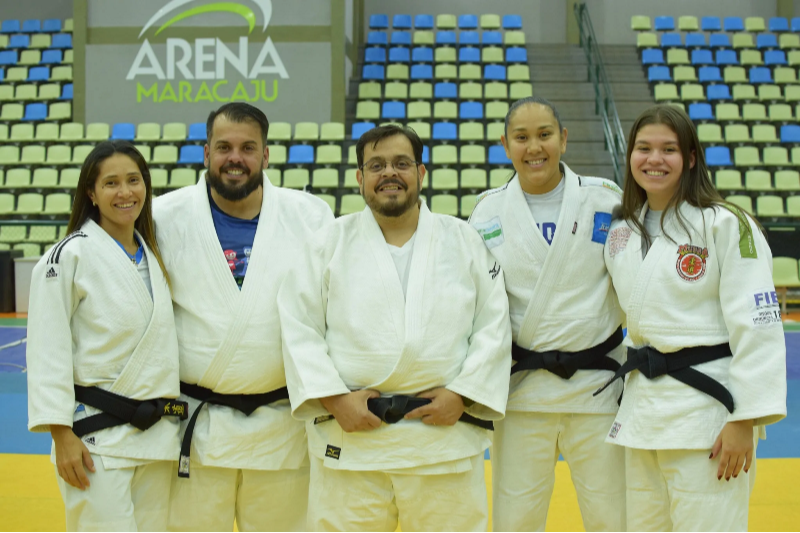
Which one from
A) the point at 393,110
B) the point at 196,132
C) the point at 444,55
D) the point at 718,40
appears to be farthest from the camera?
the point at 718,40

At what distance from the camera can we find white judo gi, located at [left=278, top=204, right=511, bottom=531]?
2.00 metres

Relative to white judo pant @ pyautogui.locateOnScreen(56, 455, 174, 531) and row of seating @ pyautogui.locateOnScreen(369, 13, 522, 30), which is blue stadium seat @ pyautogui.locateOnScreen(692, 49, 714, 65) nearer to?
row of seating @ pyautogui.locateOnScreen(369, 13, 522, 30)

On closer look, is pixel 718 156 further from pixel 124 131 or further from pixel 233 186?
pixel 233 186

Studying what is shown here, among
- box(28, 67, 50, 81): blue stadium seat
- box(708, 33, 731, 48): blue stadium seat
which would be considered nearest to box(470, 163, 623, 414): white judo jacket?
box(708, 33, 731, 48): blue stadium seat

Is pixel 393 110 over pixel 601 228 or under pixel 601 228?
over

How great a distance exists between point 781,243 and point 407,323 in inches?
305

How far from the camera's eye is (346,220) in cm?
221

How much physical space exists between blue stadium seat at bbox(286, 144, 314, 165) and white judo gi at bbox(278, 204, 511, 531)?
777cm

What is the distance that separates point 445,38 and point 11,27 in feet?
27.3

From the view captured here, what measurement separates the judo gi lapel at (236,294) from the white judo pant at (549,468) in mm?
930

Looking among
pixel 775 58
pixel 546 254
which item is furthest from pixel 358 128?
pixel 546 254

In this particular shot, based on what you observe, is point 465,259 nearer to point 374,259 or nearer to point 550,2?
point 374,259

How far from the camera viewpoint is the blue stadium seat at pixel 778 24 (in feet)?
40.5

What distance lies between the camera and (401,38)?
40.1 feet
